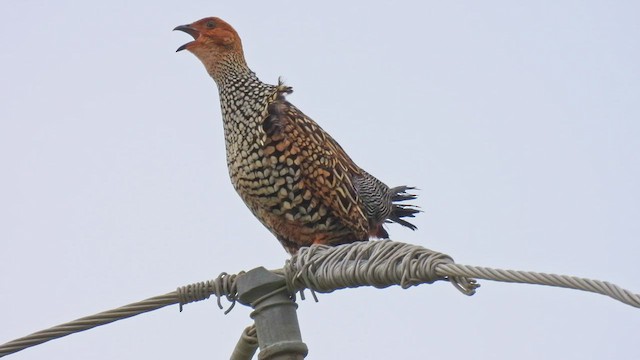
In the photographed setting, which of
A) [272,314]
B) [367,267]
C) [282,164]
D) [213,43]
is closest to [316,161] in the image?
[282,164]

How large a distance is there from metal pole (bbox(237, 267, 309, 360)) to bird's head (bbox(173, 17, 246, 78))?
3.08 meters

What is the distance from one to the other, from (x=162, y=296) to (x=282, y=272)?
44 centimetres

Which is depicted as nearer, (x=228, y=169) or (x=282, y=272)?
(x=282, y=272)

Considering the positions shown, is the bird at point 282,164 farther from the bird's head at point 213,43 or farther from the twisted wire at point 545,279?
the twisted wire at point 545,279

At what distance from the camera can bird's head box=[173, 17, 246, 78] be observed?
7.43 metres

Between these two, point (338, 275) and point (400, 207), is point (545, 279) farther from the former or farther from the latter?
point (400, 207)

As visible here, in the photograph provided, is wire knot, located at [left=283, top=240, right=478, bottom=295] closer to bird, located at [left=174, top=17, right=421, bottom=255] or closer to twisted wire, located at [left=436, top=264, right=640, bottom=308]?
twisted wire, located at [left=436, top=264, right=640, bottom=308]

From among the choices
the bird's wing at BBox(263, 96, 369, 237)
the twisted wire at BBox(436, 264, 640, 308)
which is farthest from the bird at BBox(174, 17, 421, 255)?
the twisted wire at BBox(436, 264, 640, 308)

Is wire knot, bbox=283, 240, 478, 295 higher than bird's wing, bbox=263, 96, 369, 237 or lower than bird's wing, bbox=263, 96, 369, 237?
lower

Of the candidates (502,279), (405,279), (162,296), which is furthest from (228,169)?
(502,279)

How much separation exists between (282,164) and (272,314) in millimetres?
2524

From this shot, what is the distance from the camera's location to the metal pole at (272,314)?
4.30 m

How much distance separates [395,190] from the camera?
303 inches

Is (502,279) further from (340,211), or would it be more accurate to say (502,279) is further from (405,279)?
(340,211)
